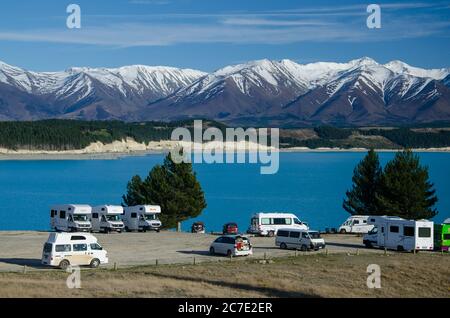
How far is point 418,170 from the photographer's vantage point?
187ft

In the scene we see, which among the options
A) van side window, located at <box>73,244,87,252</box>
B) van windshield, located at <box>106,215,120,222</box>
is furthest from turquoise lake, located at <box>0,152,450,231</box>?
van side window, located at <box>73,244,87,252</box>

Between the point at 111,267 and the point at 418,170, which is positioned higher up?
the point at 418,170

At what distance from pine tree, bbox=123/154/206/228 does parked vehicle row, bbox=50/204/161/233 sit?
4839 millimetres

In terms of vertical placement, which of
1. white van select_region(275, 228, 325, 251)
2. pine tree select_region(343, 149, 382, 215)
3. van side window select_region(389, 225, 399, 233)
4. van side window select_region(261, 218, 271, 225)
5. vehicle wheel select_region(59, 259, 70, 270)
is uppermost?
pine tree select_region(343, 149, 382, 215)

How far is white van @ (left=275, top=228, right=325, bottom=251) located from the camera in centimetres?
4106

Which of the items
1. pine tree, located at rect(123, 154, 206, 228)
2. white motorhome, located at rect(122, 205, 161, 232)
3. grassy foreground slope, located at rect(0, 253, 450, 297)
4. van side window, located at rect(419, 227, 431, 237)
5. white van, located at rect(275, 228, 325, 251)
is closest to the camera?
grassy foreground slope, located at rect(0, 253, 450, 297)

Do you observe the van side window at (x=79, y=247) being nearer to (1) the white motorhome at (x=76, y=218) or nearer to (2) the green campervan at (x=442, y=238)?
(1) the white motorhome at (x=76, y=218)

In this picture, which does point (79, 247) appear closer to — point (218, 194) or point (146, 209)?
point (146, 209)

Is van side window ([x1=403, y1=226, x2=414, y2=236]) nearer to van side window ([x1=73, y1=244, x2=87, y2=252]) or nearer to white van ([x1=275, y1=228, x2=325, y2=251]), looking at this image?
white van ([x1=275, y1=228, x2=325, y2=251])

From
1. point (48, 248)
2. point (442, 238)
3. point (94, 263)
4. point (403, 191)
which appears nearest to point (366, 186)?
point (403, 191)

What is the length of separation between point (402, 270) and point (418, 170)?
85.2 ft

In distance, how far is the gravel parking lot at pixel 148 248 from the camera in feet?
120
